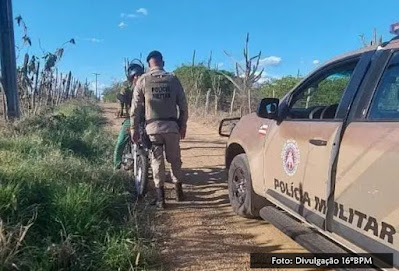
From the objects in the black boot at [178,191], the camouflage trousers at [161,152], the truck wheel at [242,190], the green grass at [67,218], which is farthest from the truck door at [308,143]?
the black boot at [178,191]

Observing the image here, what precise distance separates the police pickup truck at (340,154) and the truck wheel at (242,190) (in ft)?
0.90

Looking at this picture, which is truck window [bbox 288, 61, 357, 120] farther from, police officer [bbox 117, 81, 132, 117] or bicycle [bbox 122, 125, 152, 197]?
police officer [bbox 117, 81, 132, 117]

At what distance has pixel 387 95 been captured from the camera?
110 inches

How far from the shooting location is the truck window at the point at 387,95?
2707 millimetres

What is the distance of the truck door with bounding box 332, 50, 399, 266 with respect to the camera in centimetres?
234

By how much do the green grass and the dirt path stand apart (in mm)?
235

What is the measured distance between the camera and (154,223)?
454 cm

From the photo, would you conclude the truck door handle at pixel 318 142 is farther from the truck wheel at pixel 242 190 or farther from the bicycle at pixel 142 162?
the bicycle at pixel 142 162

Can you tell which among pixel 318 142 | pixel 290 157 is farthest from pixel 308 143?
pixel 290 157

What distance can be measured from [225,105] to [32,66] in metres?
12.1

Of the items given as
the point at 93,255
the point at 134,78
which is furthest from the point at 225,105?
the point at 93,255

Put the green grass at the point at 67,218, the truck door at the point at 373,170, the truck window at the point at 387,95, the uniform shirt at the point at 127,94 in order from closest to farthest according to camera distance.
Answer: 1. the truck door at the point at 373,170
2. the truck window at the point at 387,95
3. the green grass at the point at 67,218
4. the uniform shirt at the point at 127,94

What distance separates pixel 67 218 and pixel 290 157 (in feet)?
6.99

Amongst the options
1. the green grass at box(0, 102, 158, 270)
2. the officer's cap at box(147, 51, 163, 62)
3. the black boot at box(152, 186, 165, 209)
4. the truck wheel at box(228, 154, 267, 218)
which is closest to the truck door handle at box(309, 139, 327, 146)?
the truck wheel at box(228, 154, 267, 218)
